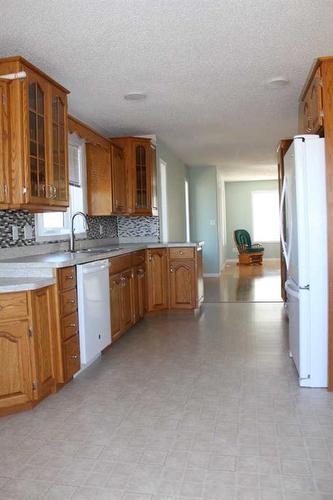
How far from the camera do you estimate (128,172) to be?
18.9ft

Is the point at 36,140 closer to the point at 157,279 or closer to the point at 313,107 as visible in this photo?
the point at 313,107

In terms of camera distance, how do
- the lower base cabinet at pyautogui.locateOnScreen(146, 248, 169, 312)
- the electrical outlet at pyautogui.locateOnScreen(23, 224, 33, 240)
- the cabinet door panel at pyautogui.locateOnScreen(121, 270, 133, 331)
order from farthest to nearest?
the lower base cabinet at pyautogui.locateOnScreen(146, 248, 169, 312), the cabinet door panel at pyautogui.locateOnScreen(121, 270, 133, 331), the electrical outlet at pyautogui.locateOnScreen(23, 224, 33, 240)

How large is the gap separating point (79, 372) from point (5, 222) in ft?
4.19

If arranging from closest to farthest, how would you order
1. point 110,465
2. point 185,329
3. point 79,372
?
point 110,465 < point 79,372 < point 185,329

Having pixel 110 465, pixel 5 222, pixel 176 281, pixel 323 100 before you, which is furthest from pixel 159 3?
pixel 176 281

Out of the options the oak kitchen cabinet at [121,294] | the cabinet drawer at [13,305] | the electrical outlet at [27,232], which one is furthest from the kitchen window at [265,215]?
the cabinet drawer at [13,305]

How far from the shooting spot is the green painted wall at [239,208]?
12812 millimetres

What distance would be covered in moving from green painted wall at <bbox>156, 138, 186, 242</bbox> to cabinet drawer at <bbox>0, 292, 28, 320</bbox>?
13.3 feet

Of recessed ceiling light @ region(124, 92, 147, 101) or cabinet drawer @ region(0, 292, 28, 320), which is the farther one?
recessed ceiling light @ region(124, 92, 147, 101)

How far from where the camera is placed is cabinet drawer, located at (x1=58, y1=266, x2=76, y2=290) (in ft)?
10.3

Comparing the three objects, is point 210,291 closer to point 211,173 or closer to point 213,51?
point 211,173

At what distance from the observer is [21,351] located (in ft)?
9.04

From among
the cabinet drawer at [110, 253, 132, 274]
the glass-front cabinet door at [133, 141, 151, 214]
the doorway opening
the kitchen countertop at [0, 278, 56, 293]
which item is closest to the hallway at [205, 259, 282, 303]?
the doorway opening

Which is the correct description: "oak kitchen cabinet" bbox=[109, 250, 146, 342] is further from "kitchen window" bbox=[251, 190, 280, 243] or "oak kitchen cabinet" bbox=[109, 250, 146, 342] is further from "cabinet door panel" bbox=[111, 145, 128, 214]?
"kitchen window" bbox=[251, 190, 280, 243]
